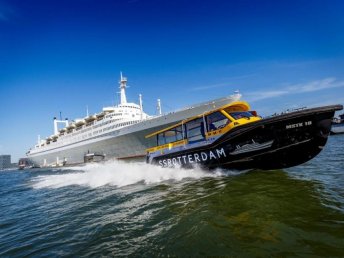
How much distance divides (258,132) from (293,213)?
374cm

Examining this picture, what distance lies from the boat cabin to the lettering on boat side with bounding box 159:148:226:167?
477 millimetres

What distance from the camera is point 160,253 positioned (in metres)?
3.58

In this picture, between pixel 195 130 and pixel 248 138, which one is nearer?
pixel 248 138

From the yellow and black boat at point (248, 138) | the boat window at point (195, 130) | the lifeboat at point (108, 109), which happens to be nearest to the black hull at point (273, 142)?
the yellow and black boat at point (248, 138)

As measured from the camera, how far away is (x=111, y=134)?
4172cm

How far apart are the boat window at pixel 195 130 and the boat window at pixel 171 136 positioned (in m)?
0.49

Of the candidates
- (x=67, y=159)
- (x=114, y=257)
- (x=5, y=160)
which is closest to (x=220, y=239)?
(x=114, y=257)

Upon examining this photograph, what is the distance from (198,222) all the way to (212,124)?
5.27m

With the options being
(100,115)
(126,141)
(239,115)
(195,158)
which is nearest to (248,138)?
(239,115)

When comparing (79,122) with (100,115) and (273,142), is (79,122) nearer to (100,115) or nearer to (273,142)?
(100,115)

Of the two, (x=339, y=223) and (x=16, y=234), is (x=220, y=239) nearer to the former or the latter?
(x=339, y=223)

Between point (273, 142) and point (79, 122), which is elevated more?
point (79, 122)

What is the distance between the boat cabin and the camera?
8.75 metres

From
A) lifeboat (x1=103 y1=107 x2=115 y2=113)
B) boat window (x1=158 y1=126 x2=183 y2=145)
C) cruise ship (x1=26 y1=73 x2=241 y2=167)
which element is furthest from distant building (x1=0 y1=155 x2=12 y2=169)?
boat window (x1=158 y1=126 x2=183 y2=145)
